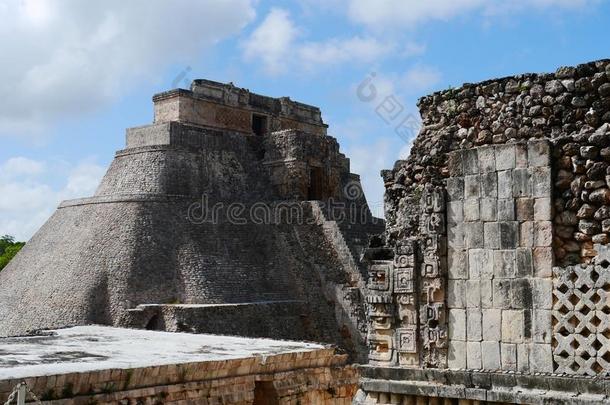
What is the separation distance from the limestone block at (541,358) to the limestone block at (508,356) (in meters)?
0.14

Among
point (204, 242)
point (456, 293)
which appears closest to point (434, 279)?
point (456, 293)

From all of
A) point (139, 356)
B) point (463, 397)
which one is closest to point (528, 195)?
point (463, 397)

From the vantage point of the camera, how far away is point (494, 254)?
6.53 m

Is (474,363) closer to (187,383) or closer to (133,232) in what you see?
(187,383)

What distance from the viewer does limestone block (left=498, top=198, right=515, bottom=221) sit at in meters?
6.50

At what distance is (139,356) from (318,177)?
21474 mm

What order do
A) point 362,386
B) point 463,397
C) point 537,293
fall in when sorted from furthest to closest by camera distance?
point 537,293 → point 362,386 → point 463,397

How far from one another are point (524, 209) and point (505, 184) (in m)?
0.26

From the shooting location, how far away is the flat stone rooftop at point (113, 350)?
9.39m

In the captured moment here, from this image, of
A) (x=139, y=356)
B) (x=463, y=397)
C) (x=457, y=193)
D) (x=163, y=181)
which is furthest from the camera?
(x=163, y=181)

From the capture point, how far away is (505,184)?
6574 mm

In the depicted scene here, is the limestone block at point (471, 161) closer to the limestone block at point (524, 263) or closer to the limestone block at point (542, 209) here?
the limestone block at point (542, 209)

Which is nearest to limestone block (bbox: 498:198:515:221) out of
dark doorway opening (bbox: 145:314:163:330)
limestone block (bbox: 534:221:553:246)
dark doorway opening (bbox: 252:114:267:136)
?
limestone block (bbox: 534:221:553:246)

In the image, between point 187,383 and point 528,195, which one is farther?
point 187,383
